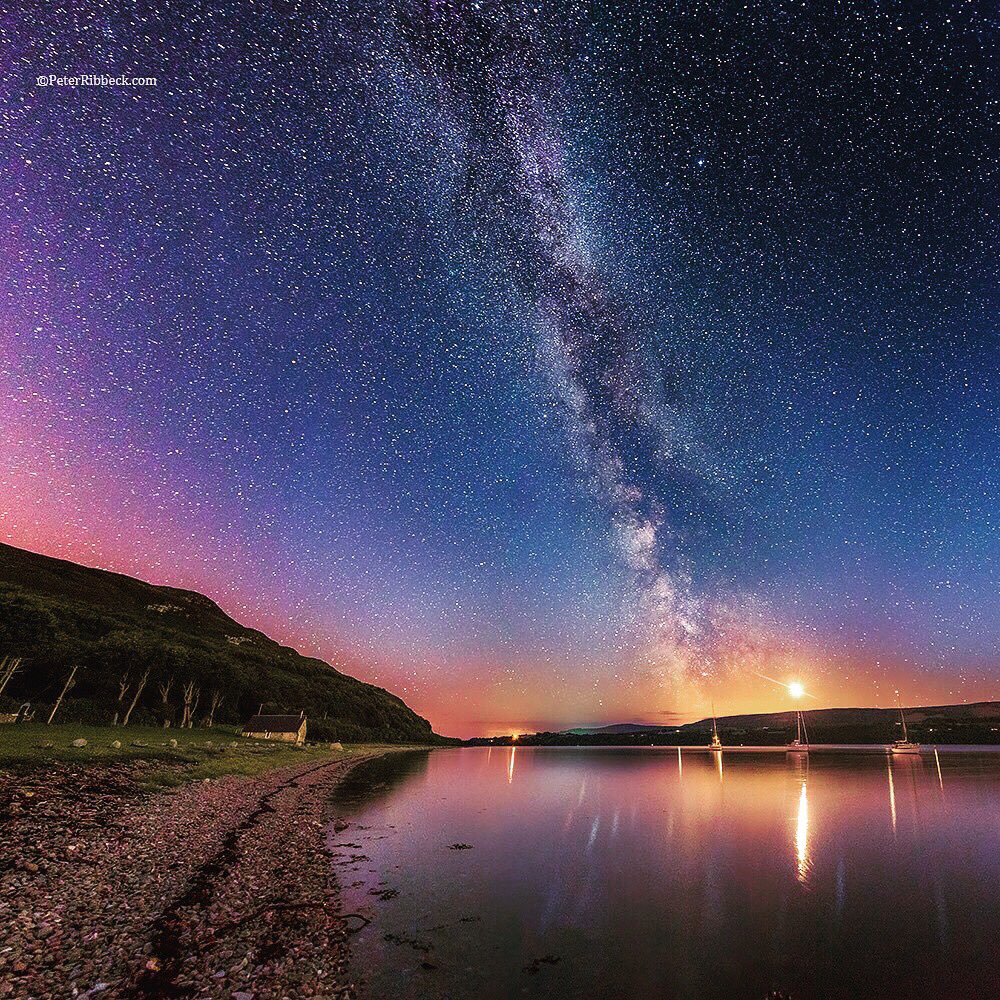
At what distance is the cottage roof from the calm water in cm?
7051

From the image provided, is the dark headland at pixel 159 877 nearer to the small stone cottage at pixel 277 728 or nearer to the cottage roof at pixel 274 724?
the small stone cottage at pixel 277 728

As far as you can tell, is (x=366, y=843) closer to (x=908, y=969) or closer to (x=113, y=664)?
(x=908, y=969)

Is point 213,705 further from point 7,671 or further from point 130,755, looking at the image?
point 130,755

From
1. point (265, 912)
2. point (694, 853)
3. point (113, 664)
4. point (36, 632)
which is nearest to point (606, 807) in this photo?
point (694, 853)

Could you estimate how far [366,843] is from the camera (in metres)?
29.8

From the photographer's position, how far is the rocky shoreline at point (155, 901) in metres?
11.7

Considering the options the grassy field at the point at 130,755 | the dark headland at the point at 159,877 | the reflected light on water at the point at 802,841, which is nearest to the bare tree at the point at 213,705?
the grassy field at the point at 130,755

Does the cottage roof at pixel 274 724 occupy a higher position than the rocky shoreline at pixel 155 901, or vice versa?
the rocky shoreline at pixel 155 901

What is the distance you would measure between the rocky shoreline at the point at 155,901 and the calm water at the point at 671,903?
1.92 m

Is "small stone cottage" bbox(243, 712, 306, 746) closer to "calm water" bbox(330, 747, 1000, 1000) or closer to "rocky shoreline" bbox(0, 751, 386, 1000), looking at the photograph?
"calm water" bbox(330, 747, 1000, 1000)

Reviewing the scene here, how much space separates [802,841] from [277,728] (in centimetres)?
10111

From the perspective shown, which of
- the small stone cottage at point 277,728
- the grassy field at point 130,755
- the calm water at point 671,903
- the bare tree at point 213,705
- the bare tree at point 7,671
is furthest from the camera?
the bare tree at point 213,705

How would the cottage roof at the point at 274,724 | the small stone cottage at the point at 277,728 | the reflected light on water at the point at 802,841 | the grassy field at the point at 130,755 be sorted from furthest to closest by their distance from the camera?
the cottage roof at the point at 274,724, the small stone cottage at the point at 277,728, the grassy field at the point at 130,755, the reflected light on water at the point at 802,841

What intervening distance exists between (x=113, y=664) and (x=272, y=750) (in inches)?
2325
